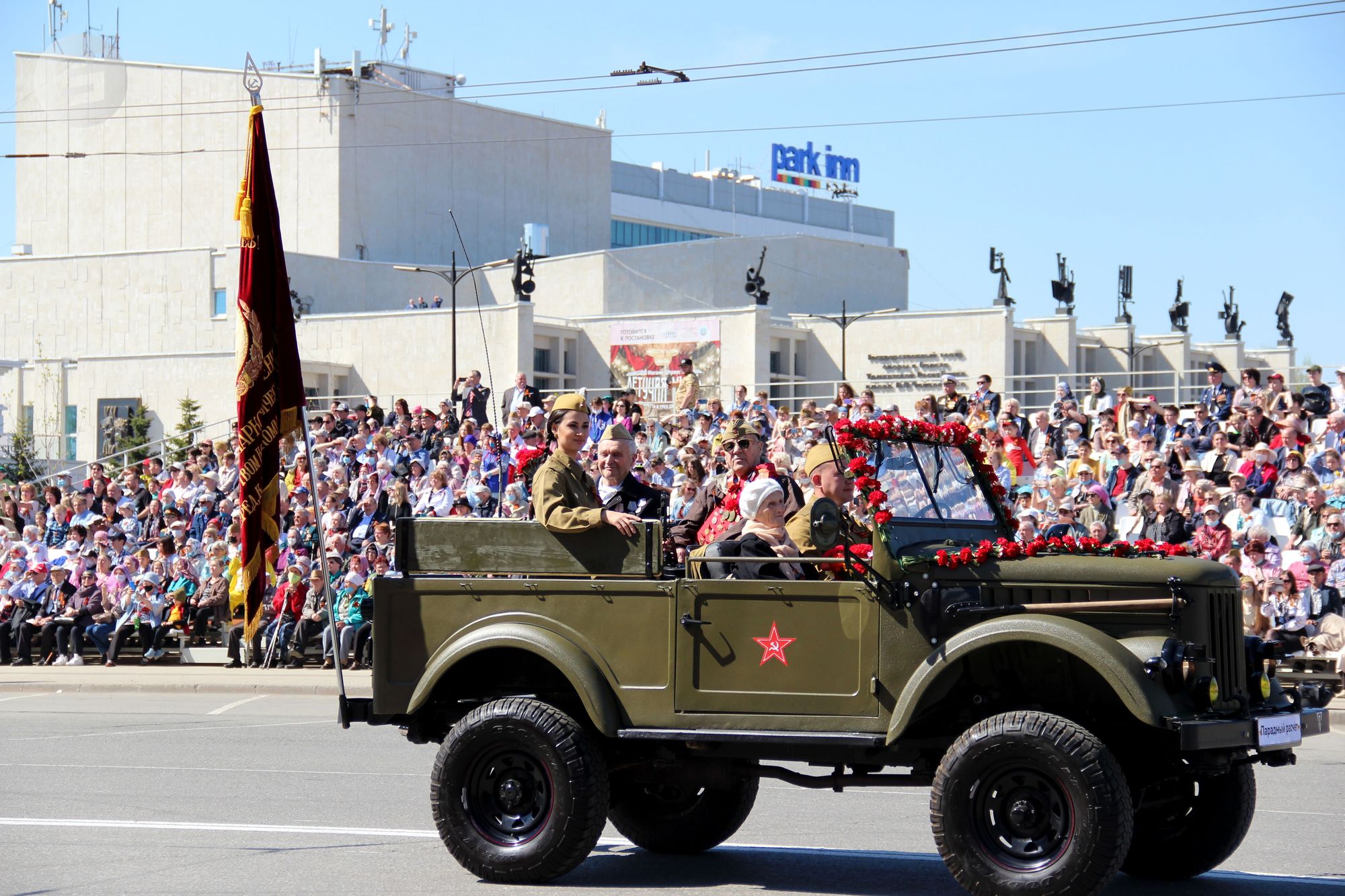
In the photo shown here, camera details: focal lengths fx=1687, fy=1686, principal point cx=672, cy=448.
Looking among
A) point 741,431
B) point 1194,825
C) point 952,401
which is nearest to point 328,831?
point 741,431

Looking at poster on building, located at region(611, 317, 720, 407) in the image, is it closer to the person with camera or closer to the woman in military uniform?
the person with camera

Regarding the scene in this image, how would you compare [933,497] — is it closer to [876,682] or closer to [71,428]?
[876,682]

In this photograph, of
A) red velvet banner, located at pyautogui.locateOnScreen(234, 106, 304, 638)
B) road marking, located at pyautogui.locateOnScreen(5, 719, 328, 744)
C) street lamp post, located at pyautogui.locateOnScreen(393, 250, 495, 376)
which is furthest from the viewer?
street lamp post, located at pyautogui.locateOnScreen(393, 250, 495, 376)

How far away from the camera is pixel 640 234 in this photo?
287 ft

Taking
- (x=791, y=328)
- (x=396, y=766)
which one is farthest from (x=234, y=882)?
(x=791, y=328)

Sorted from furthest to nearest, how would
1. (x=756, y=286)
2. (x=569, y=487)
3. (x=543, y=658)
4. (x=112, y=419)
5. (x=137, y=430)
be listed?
1. (x=137, y=430)
2. (x=112, y=419)
3. (x=756, y=286)
4. (x=569, y=487)
5. (x=543, y=658)

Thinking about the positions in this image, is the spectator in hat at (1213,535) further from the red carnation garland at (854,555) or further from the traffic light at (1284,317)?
the traffic light at (1284,317)

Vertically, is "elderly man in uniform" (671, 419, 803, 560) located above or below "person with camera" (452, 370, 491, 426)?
below

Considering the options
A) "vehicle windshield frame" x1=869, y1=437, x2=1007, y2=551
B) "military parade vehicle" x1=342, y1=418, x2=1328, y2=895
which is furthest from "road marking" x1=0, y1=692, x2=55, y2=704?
"vehicle windshield frame" x1=869, y1=437, x2=1007, y2=551

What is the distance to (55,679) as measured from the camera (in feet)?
71.2

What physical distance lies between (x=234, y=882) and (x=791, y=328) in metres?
44.0

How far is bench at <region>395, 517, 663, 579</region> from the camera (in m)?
7.83

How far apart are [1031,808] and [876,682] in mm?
837

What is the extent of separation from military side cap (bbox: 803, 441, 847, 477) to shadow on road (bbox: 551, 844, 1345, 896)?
1.92m
